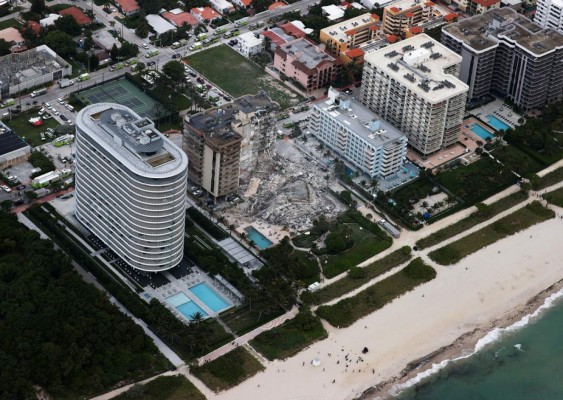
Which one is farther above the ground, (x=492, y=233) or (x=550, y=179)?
(x=550, y=179)

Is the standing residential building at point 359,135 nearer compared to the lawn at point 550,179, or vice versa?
the standing residential building at point 359,135

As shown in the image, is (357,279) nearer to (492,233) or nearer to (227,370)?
(492,233)

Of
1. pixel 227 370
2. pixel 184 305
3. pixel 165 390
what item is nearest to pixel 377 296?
pixel 227 370

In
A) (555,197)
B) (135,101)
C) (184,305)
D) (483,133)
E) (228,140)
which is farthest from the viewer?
(483,133)

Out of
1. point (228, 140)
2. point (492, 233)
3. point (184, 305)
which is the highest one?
point (228, 140)

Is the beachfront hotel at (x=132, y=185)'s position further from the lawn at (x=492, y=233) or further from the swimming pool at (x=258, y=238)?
the lawn at (x=492, y=233)

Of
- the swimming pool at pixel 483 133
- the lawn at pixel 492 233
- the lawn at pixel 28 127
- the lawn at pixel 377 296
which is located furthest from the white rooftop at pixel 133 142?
the swimming pool at pixel 483 133

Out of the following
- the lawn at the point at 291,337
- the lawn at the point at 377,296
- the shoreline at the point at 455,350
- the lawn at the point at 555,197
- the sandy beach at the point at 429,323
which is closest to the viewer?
the sandy beach at the point at 429,323

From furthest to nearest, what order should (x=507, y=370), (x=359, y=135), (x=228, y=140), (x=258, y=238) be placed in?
1. (x=359, y=135)
2. (x=228, y=140)
3. (x=258, y=238)
4. (x=507, y=370)
